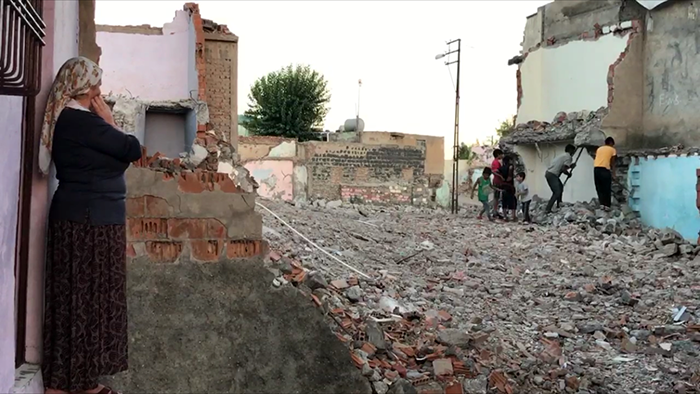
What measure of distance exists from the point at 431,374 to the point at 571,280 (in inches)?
140

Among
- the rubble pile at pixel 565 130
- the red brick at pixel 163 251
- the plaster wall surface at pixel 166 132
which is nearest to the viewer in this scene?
the red brick at pixel 163 251

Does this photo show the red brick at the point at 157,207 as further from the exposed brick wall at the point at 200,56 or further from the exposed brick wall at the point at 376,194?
the exposed brick wall at the point at 376,194

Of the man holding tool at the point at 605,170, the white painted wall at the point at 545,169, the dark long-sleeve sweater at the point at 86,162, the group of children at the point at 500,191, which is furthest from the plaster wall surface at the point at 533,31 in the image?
the dark long-sleeve sweater at the point at 86,162

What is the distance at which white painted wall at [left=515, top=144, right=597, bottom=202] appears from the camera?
45.2 ft

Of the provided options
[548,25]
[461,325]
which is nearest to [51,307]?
[461,325]

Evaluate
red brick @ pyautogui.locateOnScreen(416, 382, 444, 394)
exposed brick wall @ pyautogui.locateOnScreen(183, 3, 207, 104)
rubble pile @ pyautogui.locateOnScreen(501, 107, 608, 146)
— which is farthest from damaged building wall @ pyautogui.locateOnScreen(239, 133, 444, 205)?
red brick @ pyautogui.locateOnScreen(416, 382, 444, 394)

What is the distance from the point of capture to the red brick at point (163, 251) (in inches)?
155

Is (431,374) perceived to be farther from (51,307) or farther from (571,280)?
(571,280)

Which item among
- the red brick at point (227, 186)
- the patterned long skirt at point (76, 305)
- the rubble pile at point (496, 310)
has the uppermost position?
the red brick at point (227, 186)

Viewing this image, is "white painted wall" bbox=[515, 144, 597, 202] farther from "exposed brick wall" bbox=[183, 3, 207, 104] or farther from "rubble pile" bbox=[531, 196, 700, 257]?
Result: "exposed brick wall" bbox=[183, 3, 207, 104]

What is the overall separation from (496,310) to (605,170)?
7.43 m

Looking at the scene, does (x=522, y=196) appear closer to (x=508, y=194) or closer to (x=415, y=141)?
(x=508, y=194)

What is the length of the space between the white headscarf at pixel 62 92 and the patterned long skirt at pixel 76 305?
29 centimetres

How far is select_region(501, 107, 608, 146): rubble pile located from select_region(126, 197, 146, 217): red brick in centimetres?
1123
